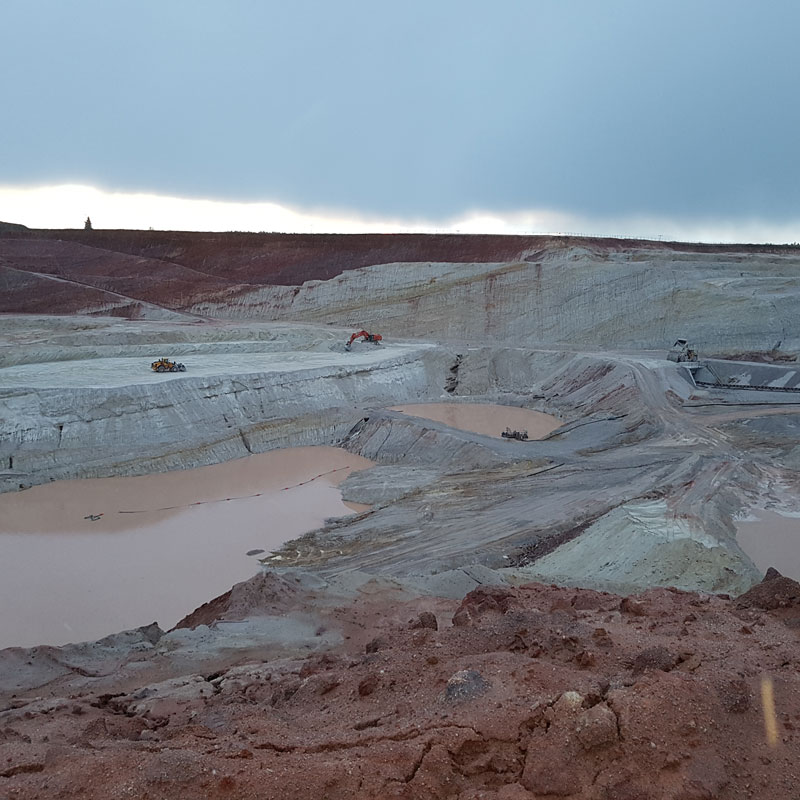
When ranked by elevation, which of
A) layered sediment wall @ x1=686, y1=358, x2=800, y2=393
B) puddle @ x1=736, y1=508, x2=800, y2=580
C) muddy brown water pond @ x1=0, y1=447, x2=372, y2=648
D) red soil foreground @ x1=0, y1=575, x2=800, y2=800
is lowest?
muddy brown water pond @ x1=0, y1=447, x2=372, y2=648

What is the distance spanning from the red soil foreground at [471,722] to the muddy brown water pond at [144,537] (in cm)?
443

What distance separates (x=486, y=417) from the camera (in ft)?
85.3

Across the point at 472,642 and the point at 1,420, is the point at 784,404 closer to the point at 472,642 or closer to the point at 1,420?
the point at 472,642

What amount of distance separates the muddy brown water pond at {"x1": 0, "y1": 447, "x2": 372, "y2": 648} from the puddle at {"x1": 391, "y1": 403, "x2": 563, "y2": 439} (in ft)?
18.0

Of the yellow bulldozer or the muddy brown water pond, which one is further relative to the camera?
the yellow bulldozer

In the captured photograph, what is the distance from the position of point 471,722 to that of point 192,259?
4532 cm

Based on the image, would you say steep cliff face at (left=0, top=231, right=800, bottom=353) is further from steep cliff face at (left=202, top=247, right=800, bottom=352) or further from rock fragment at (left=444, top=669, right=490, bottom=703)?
rock fragment at (left=444, top=669, right=490, bottom=703)

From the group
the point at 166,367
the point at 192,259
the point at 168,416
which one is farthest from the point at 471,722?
the point at 192,259

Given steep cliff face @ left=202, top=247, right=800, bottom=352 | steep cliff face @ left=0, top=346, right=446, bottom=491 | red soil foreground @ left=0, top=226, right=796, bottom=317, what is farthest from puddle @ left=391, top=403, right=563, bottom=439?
red soil foreground @ left=0, top=226, right=796, bottom=317

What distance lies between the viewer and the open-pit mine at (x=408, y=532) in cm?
447

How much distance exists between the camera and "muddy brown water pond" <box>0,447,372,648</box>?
1116 centimetres

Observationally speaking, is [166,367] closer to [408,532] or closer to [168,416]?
[168,416]

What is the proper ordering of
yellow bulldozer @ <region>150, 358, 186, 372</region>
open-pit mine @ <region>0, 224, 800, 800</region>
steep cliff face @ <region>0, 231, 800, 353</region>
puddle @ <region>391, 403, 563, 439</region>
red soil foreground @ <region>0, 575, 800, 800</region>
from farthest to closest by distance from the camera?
steep cliff face @ <region>0, 231, 800, 353</region> → puddle @ <region>391, 403, 563, 439</region> → yellow bulldozer @ <region>150, 358, 186, 372</region> → open-pit mine @ <region>0, 224, 800, 800</region> → red soil foreground @ <region>0, 575, 800, 800</region>

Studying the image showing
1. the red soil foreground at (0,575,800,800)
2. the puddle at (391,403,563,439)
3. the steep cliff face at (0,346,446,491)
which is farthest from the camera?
the puddle at (391,403,563,439)
